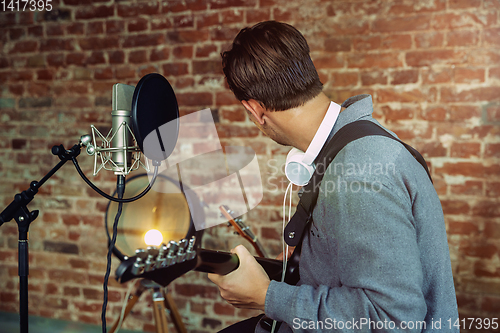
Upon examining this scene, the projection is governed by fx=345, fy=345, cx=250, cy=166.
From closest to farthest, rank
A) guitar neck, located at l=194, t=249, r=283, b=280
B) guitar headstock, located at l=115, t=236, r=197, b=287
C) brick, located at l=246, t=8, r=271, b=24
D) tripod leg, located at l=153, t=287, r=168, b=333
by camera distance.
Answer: guitar headstock, located at l=115, t=236, r=197, b=287 → guitar neck, located at l=194, t=249, r=283, b=280 → tripod leg, located at l=153, t=287, r=168, b=333 → brick, located at l=246, t=8, r=271, b=24

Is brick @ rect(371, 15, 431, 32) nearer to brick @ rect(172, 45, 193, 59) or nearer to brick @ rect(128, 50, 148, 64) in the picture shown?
brick @ rect(172, 45, 193, 59)

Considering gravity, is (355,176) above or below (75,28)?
below

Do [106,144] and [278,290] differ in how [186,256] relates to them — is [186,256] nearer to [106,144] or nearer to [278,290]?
[278,290]

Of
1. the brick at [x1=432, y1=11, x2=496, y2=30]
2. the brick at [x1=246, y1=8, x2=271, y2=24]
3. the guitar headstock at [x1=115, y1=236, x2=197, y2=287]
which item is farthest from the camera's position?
the brick at [x1=246, y1=8, x2=271, y2=24]

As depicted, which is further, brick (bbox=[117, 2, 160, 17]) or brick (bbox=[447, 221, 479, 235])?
brick (bbox=[117, 2, 160, 17])

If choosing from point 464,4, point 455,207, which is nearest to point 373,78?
point 464,4

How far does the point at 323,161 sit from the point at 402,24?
1.04 metres

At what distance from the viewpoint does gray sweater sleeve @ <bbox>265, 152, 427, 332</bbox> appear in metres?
0.66

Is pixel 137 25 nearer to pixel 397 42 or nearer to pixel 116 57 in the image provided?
pixel 116 57

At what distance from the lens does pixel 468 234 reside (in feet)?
5.10

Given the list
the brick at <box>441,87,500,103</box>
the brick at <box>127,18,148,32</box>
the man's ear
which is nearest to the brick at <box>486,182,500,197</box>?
the brick at <box>441,87,500,103</box>

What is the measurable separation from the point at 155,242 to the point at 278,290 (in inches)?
19.1

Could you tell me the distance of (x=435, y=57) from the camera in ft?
5.02

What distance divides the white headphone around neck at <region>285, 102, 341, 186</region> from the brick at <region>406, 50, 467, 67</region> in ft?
2.75
